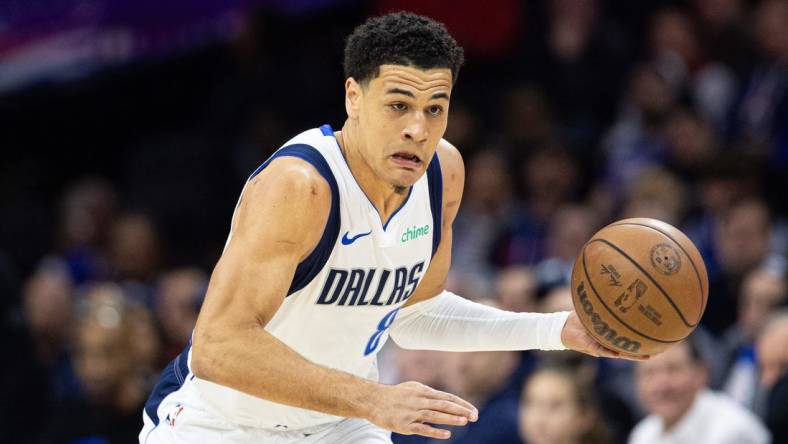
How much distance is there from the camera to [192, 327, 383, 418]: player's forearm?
4.06 m

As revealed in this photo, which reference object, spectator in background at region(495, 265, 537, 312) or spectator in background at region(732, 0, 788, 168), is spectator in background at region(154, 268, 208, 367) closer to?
spectator in background at region(495, 265, 537, 312)

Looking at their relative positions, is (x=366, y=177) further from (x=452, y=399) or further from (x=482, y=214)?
(x=482, y=214)

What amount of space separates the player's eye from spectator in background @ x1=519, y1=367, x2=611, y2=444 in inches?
103

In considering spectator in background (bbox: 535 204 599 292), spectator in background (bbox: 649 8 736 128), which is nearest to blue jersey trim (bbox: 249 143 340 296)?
spectator in background (bbox: 535 204 599 292)

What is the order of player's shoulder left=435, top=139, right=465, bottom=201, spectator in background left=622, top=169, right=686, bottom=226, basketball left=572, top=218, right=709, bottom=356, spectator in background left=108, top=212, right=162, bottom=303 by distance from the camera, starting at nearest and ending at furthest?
1. basketball left=572, top=218, right=709, bottom=356
2. player's shoulder left=435, top=139, right=465, bottom=201
3. spectator in background left=622, top=169, right=686, bottom=226
4. spectator in background left=108, top=212, right=162, bottom=303

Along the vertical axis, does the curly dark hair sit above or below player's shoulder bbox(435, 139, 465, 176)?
above

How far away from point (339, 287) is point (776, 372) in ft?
10.3

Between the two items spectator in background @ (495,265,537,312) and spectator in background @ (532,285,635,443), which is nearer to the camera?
spectator in background @ (532,285,635,443)

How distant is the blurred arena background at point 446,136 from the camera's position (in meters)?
8.31

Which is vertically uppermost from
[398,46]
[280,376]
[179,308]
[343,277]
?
[398,46]

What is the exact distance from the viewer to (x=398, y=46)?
4473 millimetres

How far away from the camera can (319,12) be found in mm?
12344

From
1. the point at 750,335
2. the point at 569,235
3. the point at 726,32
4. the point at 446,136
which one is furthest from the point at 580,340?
the point at 726,32

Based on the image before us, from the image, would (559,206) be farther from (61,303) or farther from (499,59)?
(61,303)
